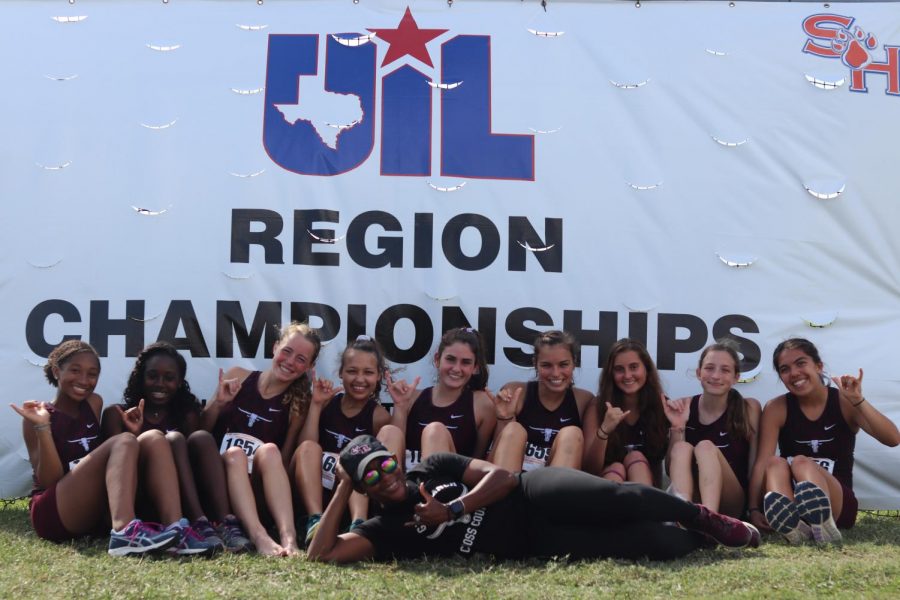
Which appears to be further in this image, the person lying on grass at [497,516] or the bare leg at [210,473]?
the bare leg at [210,473]

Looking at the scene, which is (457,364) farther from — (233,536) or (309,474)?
(233,536)

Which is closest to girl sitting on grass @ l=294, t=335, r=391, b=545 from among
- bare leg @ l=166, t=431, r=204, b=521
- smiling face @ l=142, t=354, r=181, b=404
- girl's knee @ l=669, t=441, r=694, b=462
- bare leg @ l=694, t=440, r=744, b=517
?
bare leg @ l=166, t=431, r=204, b=521

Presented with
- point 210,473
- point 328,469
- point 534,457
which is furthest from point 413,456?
point 210,473

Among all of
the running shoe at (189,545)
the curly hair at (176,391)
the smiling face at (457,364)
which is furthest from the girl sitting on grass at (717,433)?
the curly hair at (176,391)

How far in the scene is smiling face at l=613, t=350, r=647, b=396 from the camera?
3.92 metres

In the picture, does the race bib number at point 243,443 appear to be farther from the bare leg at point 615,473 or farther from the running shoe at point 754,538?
the running shoe at point 754,538

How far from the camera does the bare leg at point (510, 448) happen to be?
352 centimetres

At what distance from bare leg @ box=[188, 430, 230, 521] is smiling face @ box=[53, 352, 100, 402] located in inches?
19.6

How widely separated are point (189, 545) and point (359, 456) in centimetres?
70

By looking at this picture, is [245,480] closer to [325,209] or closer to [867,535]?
[325,209]

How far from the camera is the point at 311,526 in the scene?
3299 mm

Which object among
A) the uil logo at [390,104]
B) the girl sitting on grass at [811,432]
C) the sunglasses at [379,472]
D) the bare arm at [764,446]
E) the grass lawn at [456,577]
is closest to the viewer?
the grass lawn at [456,577]

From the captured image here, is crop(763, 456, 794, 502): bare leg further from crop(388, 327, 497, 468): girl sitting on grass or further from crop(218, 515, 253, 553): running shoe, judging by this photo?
crop(218, 515, 253, 553): running shoe

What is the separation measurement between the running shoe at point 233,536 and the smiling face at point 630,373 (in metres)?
1.74
